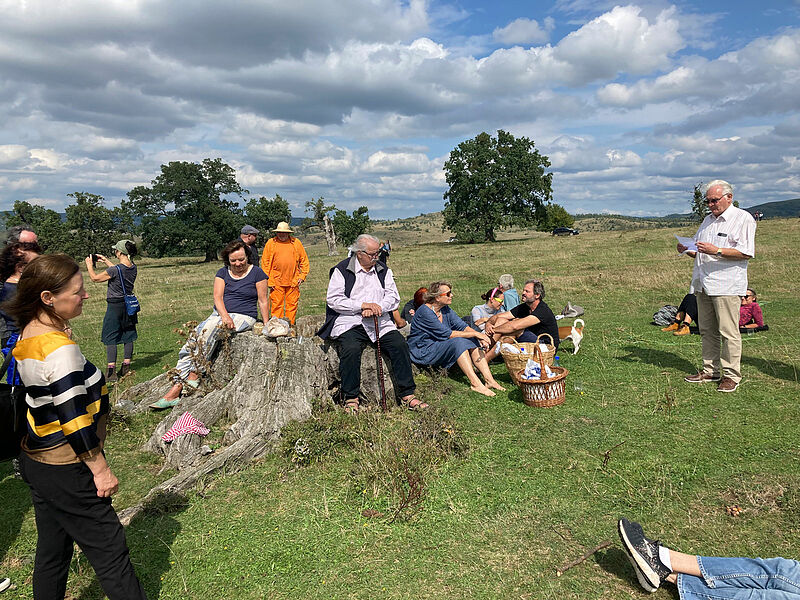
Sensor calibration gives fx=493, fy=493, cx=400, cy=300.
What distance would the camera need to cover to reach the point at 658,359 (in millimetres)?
8711

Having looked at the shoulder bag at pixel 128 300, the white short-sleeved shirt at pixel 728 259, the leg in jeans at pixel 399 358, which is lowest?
the leg in jeans at pixel 399 358

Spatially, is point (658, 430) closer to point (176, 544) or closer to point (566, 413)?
point (566, 413)

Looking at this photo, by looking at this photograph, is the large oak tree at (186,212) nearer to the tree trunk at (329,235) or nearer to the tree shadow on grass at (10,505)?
the tree trunk at (329,235)

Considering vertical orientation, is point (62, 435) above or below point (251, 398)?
above

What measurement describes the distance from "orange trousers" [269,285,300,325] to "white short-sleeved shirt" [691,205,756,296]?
707cm

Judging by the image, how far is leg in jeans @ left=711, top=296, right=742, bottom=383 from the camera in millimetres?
6691

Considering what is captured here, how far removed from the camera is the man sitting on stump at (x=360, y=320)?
644 cm

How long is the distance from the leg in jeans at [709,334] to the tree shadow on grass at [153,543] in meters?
7.12

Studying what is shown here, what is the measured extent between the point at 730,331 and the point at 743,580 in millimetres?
4573

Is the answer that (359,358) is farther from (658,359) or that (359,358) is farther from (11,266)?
(658,359)

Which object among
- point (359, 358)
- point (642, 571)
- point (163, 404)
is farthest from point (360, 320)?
point (642, 571)

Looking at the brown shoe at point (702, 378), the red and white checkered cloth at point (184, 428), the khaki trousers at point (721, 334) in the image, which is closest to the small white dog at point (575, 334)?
the brown shoe at point (702, 378)

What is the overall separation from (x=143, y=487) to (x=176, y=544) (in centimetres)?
145

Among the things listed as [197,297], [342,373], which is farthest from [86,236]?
[342,373]
